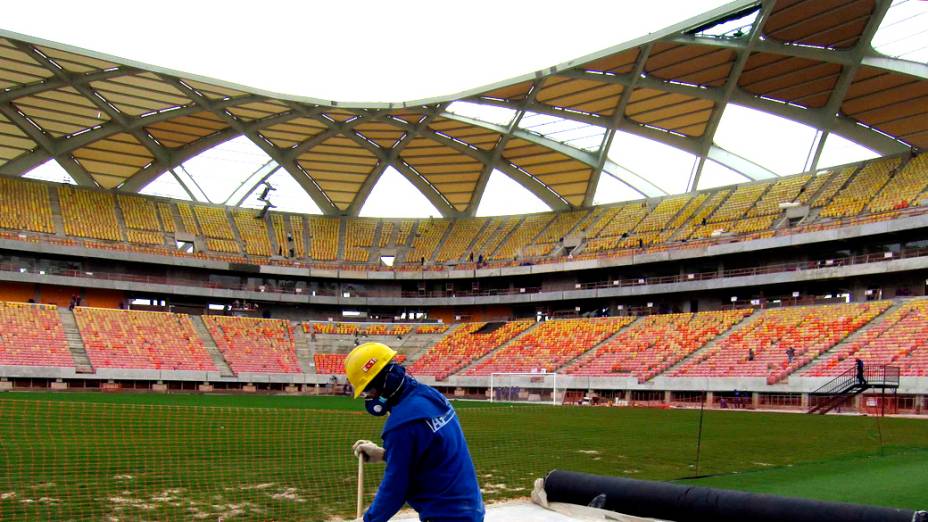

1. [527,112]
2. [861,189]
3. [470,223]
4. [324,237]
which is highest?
[527,112]

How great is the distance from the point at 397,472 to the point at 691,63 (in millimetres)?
44995

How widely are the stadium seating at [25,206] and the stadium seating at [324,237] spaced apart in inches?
817

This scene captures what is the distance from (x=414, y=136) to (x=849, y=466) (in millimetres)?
47361

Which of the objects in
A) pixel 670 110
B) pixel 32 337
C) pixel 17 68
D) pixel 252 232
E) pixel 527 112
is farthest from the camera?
pixel 252 232

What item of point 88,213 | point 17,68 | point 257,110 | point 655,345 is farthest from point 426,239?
point 17,68

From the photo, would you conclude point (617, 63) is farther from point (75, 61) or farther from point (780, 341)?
point (75, 61)

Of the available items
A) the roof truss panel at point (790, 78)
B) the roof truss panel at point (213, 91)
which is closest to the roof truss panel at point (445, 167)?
the roof truss panel at point (213, 91)

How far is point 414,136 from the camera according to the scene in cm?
5925

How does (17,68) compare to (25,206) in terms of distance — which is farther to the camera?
(25,206)

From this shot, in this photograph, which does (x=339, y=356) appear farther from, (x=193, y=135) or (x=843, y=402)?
(x=843, y=402)

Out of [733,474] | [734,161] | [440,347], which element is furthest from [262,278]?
[733,474]

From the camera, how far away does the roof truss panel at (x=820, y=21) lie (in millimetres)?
38594

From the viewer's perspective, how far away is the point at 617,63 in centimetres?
4547

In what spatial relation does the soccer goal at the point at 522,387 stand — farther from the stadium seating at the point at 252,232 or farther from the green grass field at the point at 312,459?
the stadium seating at the point at 252,232
